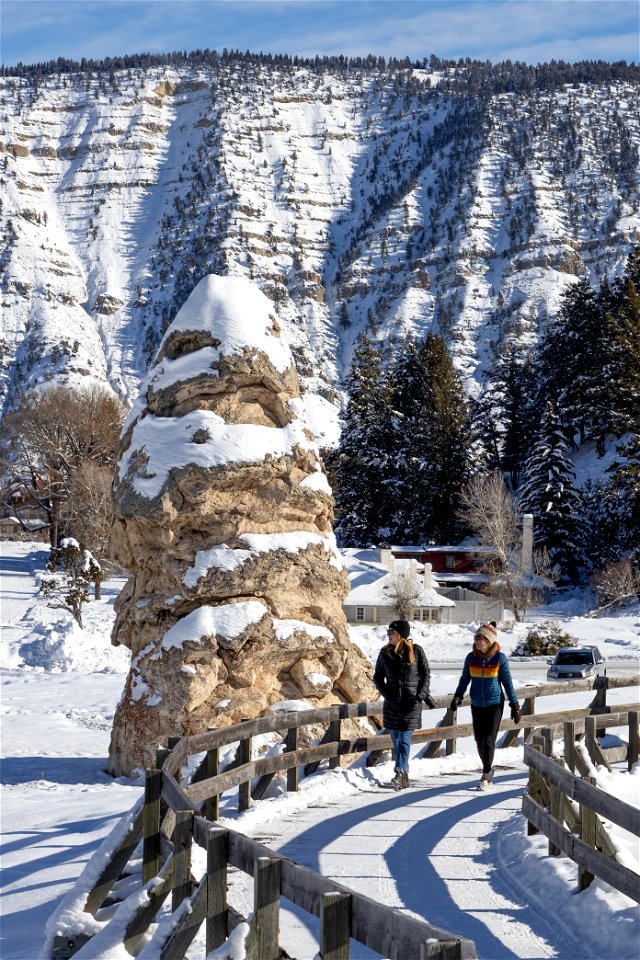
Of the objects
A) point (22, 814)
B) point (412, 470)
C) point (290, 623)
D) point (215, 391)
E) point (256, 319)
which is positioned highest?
point (412, 470)

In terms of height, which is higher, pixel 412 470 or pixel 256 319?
pixel 412 470

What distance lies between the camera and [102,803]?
1330cm

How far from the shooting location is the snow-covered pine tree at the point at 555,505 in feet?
199

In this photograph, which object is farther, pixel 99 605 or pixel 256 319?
pixel 99 605

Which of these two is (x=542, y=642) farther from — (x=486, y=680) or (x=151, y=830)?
(x=151, y=830)

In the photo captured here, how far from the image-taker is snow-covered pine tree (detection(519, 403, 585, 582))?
60594mm

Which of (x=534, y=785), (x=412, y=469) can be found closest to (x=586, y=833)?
(x=534, y=785)

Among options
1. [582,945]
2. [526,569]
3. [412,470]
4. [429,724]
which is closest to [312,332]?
[412,470]

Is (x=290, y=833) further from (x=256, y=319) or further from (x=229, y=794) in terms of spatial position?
(x=256, y=319)

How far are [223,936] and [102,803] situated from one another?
25.7 feet

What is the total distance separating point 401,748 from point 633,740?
3.04 m

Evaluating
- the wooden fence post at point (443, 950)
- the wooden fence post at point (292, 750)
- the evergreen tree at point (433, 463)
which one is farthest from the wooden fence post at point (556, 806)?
the evergreen tree at point (433, 463)

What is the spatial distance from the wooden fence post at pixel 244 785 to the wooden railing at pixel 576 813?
2844 mm

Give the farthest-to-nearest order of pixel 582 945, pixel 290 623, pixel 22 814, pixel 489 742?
pixel 290 623 < pixel 22 814 < pixel 489 742 < pixel 582 945
